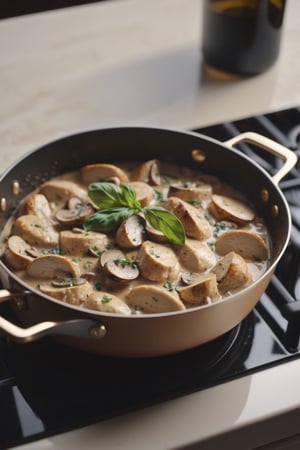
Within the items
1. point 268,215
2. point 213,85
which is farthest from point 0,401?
point 213,85

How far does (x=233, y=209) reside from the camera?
148 cm

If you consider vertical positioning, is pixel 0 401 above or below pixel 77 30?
below

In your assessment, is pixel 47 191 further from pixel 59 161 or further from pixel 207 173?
pixel 207 173

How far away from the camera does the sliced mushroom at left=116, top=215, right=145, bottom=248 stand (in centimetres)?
135

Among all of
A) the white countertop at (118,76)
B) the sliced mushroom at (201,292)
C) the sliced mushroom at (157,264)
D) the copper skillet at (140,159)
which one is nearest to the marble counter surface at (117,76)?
the white countertop at (118,76)

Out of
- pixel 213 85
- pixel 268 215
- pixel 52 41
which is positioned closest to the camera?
pixel 268 215

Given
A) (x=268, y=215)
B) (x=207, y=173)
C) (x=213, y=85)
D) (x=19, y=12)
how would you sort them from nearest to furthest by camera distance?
(x=268, y=215), (x=207, y=173), (x=213, y=85), (x=19, y=12)

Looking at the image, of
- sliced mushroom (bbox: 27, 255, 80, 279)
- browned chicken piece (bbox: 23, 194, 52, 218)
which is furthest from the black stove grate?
browned chicken piece (bbox: 23, 194, 52, 218)

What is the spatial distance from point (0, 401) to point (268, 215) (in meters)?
0.64

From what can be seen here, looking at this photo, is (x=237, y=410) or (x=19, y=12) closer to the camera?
(x=237, y=410)

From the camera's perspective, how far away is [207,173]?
160cm

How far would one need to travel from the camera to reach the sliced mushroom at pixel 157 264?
128 cm

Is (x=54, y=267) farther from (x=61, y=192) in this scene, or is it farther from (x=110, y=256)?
(x=61, y=192)

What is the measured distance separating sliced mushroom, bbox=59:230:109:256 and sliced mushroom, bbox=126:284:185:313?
6.4 inches
